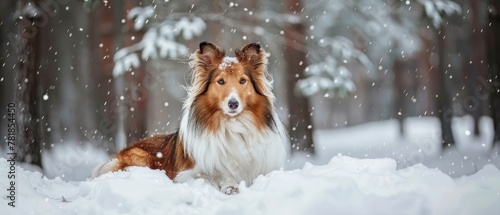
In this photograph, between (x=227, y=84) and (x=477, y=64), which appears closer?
(x=227, y=84)

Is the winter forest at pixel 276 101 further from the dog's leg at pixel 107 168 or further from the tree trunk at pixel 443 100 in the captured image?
the dog's leg at pixel 107 168

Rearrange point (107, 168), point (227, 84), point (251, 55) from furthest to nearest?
1. point (107, 168)
2. point (251, 55)
3. point (227, 84)

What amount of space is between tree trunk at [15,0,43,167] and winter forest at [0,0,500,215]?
0.8 inches

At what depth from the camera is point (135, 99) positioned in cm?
1125

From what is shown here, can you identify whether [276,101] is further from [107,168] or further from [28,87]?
[28,87]

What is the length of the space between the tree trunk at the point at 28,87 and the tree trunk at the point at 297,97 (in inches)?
192

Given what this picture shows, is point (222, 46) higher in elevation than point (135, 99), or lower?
higher

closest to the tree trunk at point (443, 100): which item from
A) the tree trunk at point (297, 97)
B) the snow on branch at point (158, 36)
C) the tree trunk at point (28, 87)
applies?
the tree trunk at point (297, 97)

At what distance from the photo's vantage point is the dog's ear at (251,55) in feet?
20.7

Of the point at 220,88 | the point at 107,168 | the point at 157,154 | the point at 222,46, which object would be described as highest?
the point at 222,46

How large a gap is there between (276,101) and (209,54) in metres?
2.64

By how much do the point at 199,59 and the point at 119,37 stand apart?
7477 mm

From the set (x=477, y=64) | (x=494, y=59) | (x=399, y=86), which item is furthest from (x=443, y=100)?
(x=399, y=86)

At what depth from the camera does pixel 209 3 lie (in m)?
11.6
